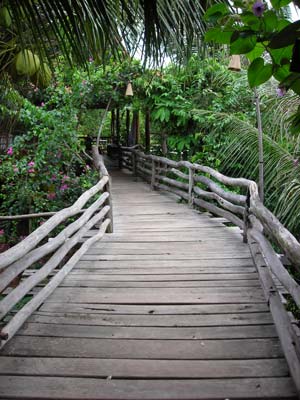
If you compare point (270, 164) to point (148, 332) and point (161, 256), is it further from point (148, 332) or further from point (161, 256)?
point (148, 332)

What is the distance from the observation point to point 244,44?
1204mm

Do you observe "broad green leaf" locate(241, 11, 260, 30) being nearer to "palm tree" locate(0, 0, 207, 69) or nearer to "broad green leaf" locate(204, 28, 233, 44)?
"broad green leaf" locate(204, 28, 233, 44)

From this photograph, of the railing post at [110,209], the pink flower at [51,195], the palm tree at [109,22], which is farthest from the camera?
the pink flower at [51,195]

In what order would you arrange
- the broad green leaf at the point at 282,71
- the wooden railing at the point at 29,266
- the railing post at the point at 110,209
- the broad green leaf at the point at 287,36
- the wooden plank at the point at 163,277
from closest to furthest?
the broad green leaf at the point at 287,36, the broad green leaf at the point at 282,71, the wooden railing at the point at 29,266, the wooden plank at the point at 163,277, the railing post at the point at 110,209

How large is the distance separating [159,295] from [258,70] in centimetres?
244

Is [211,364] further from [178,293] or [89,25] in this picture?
[89,25]

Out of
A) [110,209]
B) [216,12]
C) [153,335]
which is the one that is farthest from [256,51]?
[110,209]

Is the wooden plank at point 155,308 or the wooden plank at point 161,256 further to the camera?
the wooden plank at point 161,256

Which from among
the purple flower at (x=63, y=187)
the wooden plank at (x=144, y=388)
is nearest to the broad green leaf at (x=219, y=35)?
the wooden plank at (x=144, y=388)

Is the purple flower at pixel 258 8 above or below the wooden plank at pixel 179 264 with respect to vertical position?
above

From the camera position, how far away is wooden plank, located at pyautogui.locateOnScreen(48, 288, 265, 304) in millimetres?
3242

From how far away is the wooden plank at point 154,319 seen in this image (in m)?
2.82

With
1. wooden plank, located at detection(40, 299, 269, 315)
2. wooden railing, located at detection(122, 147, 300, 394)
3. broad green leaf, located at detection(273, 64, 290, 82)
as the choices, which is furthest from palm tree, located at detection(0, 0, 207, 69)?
wooden plank, located at detection(40, 299, 269, 315)

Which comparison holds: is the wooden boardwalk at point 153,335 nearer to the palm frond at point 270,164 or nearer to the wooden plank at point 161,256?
the wooden plank at point 161,256
